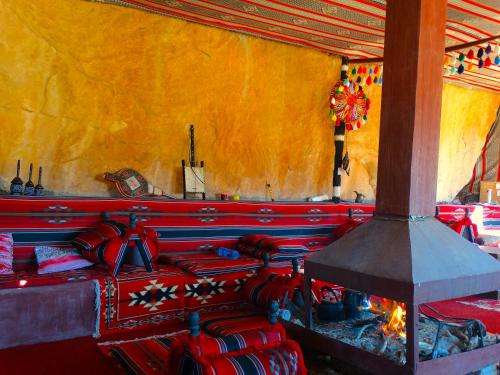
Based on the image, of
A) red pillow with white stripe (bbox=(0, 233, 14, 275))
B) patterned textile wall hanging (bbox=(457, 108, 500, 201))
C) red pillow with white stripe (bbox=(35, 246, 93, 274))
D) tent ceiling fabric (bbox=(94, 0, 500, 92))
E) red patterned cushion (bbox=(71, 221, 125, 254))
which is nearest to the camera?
red pillow with white stripe (bbox=(0, 233, 14, 275))

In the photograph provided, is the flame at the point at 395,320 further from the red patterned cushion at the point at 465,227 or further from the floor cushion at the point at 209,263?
the red patterned cushion at the point at 465,227

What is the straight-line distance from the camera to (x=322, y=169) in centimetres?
617

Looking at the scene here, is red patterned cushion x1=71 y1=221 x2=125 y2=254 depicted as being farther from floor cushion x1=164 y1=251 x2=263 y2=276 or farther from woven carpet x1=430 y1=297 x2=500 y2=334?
woven carpet x1=430 y1=297 x2=500 y2=334

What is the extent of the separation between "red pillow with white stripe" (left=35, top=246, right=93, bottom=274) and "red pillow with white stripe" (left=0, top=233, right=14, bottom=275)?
18cm

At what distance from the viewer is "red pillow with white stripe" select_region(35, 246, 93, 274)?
11.3 feet

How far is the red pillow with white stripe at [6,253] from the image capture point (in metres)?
3.29

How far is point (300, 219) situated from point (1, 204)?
10.0 ft

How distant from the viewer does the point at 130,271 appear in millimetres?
3666

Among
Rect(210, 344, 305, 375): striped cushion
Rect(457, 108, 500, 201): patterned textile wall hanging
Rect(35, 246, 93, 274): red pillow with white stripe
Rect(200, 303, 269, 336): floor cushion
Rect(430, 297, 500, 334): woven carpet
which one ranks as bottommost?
Rect(430, 297, 500, 334): woven carpet

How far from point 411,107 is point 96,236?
2.52 metres

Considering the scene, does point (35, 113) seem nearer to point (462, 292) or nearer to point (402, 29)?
point (402, 29)

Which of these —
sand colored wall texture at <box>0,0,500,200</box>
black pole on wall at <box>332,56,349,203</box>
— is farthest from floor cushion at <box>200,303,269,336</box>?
black pole on wall at <box>332,56,349,203</box>

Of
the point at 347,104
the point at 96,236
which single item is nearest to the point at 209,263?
the point at 96,236

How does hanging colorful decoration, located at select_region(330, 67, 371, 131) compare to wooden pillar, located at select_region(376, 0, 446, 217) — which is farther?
hanging colorful decoration, located at select_region(330, 67, 371, 131)
